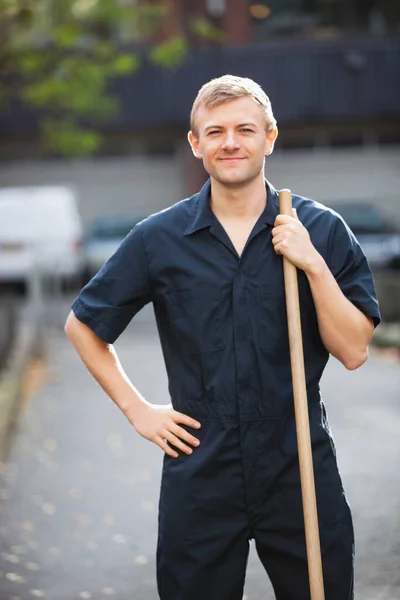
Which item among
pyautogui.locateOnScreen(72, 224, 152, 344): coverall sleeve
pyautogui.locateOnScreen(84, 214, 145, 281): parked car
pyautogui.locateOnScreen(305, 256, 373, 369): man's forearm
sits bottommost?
pyautogui.locateOnScreen(305, 256, 373, 369): man's forearm

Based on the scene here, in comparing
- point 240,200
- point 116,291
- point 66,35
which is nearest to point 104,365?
point 116,291

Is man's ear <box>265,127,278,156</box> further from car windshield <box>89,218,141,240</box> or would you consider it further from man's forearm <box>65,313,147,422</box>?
car windshield <box>89,218,141,240</box>

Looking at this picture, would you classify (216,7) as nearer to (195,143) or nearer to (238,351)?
(195,143)

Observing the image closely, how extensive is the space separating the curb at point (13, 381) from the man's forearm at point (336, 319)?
608 centimetres

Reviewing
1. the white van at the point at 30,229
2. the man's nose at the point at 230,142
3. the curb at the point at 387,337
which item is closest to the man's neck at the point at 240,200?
the man's nose at the point at 230,142

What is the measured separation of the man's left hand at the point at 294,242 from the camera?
3760 mm

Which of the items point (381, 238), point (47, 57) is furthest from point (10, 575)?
point (381, 238)

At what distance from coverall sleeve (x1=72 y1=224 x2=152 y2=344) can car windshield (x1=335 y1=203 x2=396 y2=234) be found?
24.3m

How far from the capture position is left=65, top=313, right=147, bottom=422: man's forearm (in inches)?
161

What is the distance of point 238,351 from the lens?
3852 mm

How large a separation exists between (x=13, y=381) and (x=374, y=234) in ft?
53.6

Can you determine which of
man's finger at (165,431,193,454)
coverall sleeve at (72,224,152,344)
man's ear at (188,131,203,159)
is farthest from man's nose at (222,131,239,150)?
man's finger at (165,431,193,454)

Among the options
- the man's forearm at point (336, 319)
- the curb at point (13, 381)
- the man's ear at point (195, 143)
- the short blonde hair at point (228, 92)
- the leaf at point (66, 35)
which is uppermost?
the leaf at point (66, 35)

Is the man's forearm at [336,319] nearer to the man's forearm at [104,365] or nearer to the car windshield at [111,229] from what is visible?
the man's forearm at [104,365]
